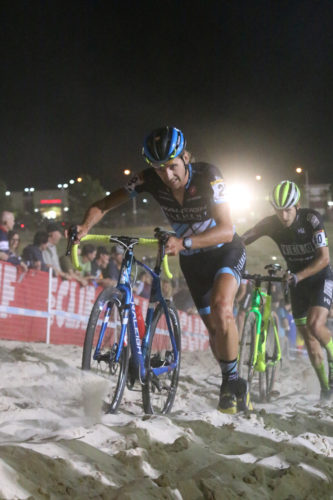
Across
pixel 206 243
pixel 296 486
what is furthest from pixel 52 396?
pixel 296 486

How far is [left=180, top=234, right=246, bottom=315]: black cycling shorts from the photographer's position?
17.6 ft

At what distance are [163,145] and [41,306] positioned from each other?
18.0ft

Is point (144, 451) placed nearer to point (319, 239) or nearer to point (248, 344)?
point (248, 344)

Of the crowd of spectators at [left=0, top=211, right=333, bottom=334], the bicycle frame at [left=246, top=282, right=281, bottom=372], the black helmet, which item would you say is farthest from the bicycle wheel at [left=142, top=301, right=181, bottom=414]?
the crowd of spectators at [left=0, top=211, right=333, bottom=334]

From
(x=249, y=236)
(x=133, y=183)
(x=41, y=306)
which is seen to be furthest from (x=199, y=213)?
(x=41, y=306)

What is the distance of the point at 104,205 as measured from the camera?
529 cm

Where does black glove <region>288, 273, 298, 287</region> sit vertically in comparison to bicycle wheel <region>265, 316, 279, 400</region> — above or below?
above

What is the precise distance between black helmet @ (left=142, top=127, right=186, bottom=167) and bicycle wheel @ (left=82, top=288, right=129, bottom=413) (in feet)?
3.63

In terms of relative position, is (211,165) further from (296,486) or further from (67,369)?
(296,486)

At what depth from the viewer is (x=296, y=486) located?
3051 mm

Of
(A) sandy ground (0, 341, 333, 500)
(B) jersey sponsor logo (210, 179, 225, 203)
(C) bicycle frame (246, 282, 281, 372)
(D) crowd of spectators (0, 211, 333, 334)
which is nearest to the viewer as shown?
(A) sandy ground (0, 341, 333, 500)

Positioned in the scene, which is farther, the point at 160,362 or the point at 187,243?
the point at 160,362

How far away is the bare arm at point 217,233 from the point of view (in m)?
4.73

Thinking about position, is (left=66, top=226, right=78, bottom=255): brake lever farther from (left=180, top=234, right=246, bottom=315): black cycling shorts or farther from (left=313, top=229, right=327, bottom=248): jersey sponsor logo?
(left=313, top=229, right=327, bottom=248): jersey sponsor logo
